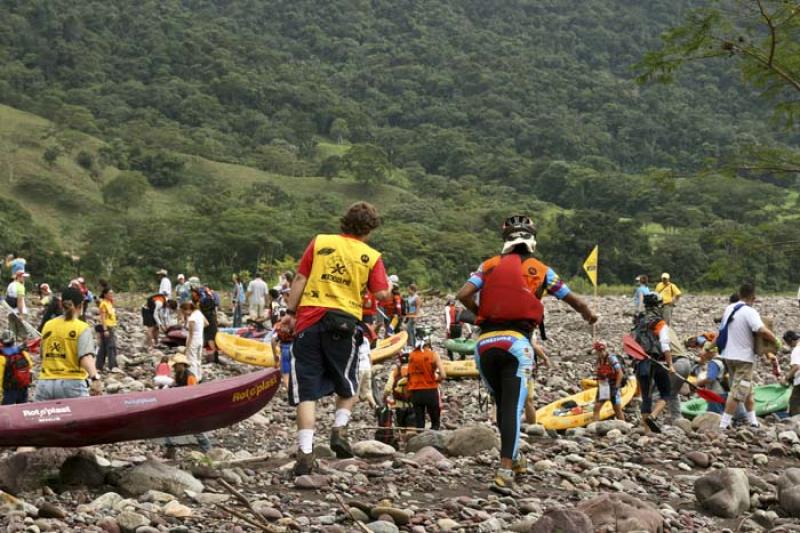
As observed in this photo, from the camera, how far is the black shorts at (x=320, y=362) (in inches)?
252

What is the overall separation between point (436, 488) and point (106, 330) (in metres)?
11.6

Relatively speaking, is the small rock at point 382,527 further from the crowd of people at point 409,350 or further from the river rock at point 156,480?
the river rock at point 156,480

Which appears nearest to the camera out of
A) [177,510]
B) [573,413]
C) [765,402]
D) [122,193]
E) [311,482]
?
[177,510]

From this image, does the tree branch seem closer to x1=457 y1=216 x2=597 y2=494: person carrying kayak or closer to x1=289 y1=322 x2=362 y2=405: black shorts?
x1=457 y1=216 x2=597 y2=494: person carrying kayak

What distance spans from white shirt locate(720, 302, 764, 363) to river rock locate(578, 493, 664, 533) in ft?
17.5

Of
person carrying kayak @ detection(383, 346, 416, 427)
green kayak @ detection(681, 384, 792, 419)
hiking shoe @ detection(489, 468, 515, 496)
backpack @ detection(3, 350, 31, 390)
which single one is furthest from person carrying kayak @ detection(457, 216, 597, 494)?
green kayak @ detection(681, 384, 792, 419)

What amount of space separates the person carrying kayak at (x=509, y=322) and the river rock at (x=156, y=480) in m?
1.78

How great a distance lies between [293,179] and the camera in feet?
279

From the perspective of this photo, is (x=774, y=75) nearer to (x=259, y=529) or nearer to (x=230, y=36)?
(x=259, y=529)

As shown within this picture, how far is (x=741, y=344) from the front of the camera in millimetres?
10508

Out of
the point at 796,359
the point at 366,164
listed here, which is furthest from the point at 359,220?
the point at 366,164

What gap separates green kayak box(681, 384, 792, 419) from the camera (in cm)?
1362

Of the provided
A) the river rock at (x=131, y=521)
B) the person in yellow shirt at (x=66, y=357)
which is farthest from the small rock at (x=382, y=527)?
the person in yellow shirt at (x=66, y=357)

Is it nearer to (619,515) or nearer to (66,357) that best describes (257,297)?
(66,357)
